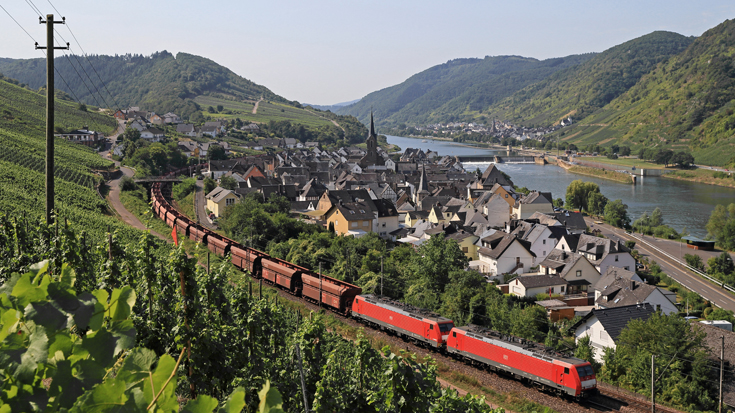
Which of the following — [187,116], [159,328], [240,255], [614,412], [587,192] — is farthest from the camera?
[187,116]

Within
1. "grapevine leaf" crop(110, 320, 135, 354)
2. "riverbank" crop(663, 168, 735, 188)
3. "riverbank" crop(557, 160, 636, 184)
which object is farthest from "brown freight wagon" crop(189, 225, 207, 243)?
"riverbank" crop(663, 168, 735, 188)

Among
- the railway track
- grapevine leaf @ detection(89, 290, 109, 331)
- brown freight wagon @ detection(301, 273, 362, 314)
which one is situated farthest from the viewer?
brown freight wagon @ detection(301, 273, 362, 314)

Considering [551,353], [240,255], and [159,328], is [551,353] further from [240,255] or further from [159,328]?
[240,255]

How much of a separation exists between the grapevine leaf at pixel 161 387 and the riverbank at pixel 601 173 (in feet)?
336

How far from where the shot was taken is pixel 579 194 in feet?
227

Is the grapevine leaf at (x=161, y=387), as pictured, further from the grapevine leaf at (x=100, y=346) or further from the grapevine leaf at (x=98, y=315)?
the grapevine leaf at (x=98, y=315)

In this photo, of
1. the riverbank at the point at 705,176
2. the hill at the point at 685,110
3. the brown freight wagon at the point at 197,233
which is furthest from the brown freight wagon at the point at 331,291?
the hill at the point at 685,110

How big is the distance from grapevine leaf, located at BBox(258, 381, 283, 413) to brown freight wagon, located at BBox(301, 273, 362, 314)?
73.2ft

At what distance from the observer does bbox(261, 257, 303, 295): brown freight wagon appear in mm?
26734

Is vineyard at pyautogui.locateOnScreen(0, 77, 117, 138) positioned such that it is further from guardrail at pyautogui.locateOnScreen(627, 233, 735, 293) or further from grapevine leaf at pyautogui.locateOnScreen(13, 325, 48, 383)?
grapevine leaf at pyautogui.locateOnScreen(13, 325, 48, 383)

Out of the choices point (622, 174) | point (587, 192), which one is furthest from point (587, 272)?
point (622, 174)

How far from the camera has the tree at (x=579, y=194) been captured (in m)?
68.7

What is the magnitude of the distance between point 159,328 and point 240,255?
20.7m

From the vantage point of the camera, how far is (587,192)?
6875 cm
